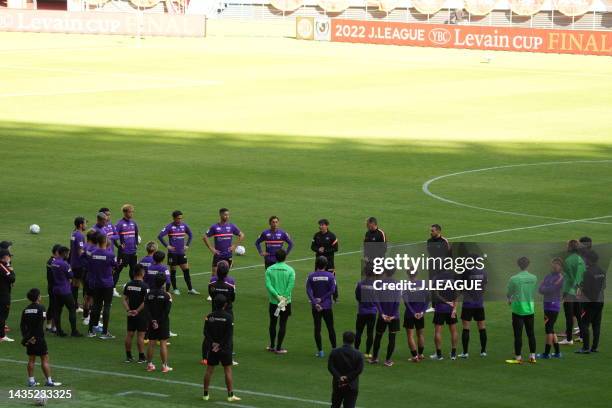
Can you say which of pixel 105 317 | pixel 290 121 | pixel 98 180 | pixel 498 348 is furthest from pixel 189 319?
pixel 290 121

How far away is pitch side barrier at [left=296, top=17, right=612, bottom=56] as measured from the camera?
8431 centimetres

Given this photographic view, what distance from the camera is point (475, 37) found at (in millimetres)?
88750

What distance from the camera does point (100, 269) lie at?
2284 cm

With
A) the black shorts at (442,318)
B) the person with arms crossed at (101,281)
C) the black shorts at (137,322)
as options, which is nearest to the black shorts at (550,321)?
the black shorts at (442,318)

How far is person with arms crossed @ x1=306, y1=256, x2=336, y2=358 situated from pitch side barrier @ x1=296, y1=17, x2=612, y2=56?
6463cm

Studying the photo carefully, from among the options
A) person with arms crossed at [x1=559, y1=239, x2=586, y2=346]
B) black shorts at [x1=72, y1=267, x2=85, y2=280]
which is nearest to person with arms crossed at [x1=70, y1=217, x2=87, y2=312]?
black shorts at [x1=72, y1=267, x2=85, y2=280]

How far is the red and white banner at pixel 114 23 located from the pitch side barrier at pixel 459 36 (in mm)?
8530

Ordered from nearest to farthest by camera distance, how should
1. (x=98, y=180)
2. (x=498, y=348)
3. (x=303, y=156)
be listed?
(x=498, y=348) < (x=98, y=180) < (x=303, y=156)

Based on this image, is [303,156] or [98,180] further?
[303,156]

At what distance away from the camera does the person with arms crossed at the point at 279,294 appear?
21.5m

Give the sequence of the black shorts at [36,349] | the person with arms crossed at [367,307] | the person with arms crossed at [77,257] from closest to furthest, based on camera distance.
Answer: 1. the black shorts at [36,349]
2. the person with arms crossed at [367,307]
3. the person with arms crossed at [77,257]

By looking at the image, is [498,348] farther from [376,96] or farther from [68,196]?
[376,96]

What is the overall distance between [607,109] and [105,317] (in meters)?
39.1

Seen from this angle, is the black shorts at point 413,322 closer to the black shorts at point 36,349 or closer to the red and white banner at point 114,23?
the black shorts at point 36,349
